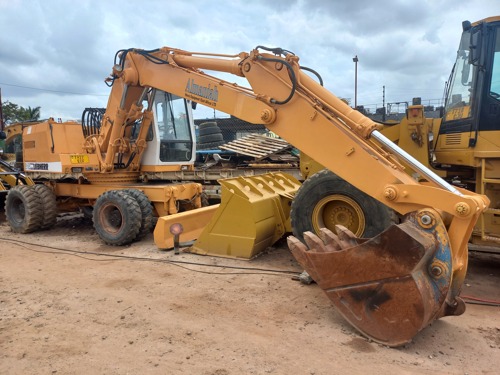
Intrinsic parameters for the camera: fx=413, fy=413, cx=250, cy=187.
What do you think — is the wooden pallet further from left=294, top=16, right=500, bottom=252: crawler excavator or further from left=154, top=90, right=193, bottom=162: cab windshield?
left=294, top=16, right=500, bottom=252: crawler excavator

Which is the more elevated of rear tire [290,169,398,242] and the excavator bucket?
rear tire [290,169,398,242]

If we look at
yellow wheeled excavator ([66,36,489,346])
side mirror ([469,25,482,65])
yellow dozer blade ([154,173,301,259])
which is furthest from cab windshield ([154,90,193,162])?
side mirror ([469,25,482,65])

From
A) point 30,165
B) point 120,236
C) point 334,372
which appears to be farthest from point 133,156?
point 334,372

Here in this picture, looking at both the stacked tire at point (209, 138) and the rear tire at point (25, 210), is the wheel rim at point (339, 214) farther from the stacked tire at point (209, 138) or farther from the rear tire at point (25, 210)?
the stacked tire at point (209, 138)

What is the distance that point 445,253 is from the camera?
3.23 metres

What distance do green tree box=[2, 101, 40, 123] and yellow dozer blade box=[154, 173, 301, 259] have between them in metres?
35.2

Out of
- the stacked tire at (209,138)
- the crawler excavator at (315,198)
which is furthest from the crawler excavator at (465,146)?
the stacked tire at (209,138)

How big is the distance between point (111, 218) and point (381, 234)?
5.29 metres

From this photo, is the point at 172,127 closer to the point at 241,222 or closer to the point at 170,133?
the point at 170,133

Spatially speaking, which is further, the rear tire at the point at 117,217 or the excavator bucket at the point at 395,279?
the rear tire at the point at 117,217

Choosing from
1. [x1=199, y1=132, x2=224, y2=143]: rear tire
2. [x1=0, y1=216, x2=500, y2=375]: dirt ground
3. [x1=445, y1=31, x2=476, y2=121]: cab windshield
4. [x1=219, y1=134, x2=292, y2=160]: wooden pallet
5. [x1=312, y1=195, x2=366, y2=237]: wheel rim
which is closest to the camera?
[x1=0, y1=216, x2=500, y2=375]: dirt ground

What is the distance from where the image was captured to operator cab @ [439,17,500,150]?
504 cm

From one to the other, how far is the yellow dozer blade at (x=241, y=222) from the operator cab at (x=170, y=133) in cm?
188

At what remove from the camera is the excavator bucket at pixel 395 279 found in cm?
321
